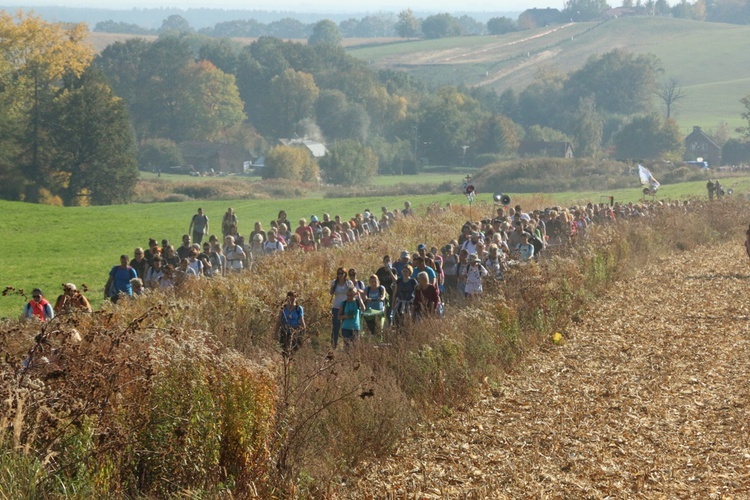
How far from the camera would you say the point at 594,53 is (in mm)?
158000

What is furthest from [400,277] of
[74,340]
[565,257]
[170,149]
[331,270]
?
[170,149]

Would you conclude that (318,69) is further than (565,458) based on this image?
Yes

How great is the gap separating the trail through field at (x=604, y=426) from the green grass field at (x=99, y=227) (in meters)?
10.2

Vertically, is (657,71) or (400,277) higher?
(657,71)

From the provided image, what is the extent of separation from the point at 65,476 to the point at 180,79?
108670mm

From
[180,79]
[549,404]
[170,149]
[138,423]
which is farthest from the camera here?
[180,79]

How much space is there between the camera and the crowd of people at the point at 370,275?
14.4 metres

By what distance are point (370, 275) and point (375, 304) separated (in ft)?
11.7

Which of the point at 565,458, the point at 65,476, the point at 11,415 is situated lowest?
the point at 565,458

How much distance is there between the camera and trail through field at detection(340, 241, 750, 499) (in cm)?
991

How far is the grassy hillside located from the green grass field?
77548mm

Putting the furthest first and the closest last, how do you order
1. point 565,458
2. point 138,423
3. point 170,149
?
1. point 170,149
2. point 565,458
3. point 138,423

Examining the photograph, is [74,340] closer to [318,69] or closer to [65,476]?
[65,476]

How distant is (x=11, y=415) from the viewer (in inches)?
287
